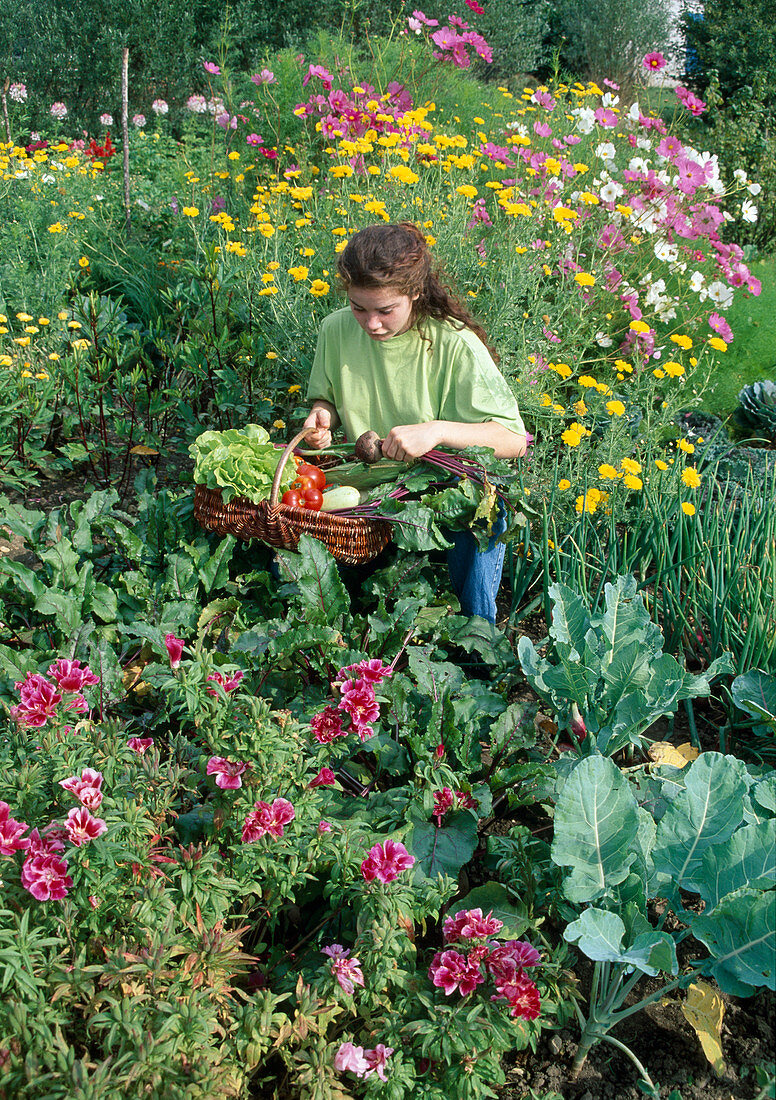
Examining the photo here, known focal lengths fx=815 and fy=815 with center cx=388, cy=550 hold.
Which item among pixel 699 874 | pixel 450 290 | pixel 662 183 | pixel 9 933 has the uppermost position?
pixel 662 183

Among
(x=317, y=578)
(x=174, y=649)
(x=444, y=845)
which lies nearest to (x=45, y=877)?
(x=174, y=649)

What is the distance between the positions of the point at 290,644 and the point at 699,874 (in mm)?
972

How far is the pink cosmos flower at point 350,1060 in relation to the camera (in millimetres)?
1175

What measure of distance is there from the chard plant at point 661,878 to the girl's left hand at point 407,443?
101 centimetres

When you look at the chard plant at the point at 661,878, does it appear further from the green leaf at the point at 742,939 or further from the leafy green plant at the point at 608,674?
the leafy green plant at the point at 608,674

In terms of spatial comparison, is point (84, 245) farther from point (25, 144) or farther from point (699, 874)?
point (699, 874)

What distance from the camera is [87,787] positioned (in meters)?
1.23

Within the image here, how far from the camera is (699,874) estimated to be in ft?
4.76

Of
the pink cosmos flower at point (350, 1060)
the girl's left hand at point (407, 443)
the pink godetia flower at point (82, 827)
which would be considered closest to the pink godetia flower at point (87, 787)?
the pink godetia flower at point (82, 827)

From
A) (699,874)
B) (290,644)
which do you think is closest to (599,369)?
(290,644)

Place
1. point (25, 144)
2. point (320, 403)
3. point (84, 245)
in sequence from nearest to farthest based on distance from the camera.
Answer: point (320, 403)
point (84, 245)
point (25, 144)

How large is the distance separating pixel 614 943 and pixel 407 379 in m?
1.70

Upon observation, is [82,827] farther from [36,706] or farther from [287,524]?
[287,524]

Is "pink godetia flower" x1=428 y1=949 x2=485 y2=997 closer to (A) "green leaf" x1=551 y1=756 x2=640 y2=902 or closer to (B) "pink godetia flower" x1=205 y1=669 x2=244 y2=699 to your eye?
(A) "green leaf" x1=551 y1=756 x2=640 y2=902
